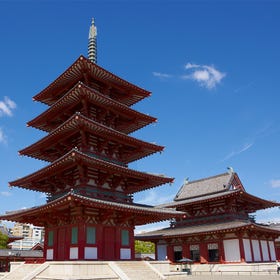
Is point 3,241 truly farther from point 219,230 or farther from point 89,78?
point 89,78

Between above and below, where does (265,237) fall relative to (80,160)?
below

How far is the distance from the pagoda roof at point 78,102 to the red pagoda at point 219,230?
12524 millimetres

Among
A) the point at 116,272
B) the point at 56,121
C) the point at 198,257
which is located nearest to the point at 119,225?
the point at 116,272

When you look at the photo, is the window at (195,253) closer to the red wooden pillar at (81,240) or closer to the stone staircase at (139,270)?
the stone staircase at (139,270)

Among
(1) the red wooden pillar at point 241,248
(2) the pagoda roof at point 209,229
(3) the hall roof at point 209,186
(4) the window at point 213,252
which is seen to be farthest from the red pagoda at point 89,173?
(3) the hall roof at point 209,186

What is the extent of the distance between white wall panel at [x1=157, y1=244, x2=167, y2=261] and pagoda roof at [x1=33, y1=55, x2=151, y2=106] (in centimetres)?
2324

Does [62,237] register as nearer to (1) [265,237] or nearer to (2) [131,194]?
(2) [131,194]

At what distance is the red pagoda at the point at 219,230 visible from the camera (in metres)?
39.9

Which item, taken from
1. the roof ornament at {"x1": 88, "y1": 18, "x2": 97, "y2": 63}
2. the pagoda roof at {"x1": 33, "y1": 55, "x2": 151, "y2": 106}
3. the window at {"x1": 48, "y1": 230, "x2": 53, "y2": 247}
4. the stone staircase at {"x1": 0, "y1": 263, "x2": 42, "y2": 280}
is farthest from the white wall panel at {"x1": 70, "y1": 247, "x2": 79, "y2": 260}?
the roof ornament at {"x1": 88, "y1": 18, "x2": 97, "y2": 63}

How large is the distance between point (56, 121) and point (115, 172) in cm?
938

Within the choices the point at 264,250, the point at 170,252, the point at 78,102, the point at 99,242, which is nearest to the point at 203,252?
the point at 170,252

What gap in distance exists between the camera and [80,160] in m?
25.6

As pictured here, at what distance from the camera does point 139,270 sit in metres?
25.5

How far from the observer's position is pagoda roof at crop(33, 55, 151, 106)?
30.5m
